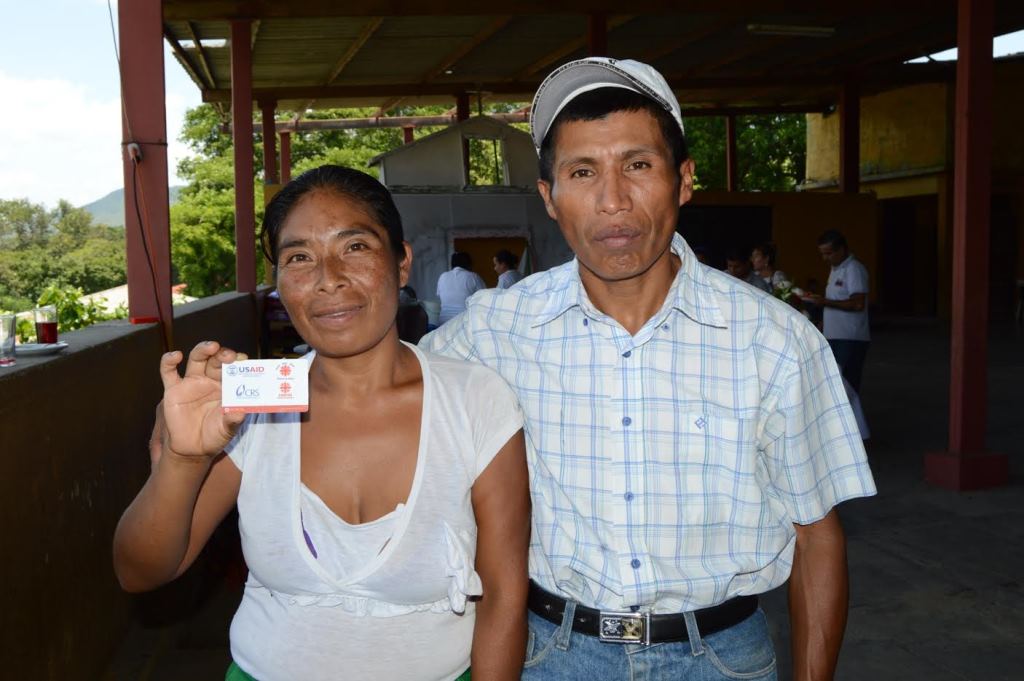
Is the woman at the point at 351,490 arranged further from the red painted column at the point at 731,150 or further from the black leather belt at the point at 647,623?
the red painted column at the point at 731,150

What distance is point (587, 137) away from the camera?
1.97 metres

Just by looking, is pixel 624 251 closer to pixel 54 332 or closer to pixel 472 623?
pixel 472 623

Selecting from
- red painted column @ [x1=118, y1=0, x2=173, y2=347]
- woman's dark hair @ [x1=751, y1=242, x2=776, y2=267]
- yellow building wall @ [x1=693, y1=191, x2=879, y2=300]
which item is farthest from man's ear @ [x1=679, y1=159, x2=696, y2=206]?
yellow building wall @ [x1=693, y1=191, x2=879, y2=300]

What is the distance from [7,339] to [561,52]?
13326 millimetres

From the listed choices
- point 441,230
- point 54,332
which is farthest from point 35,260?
point 54,332

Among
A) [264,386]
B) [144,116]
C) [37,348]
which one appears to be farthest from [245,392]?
[144,116]

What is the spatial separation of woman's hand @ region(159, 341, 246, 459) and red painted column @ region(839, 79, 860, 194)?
1897 cm

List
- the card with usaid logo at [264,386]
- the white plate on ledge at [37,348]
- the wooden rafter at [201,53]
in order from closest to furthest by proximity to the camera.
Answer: the card with usaid logo at [264,386], the white plate on ledge at [37,348], the wooden rafter at [201,53]

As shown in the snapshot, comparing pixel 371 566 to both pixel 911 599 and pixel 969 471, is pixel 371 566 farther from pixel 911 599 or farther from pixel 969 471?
pixel 969 471

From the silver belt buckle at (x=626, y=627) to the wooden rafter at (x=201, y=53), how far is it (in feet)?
39.7

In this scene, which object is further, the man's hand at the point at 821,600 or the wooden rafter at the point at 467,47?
the wooden rafter at the point at 467,47

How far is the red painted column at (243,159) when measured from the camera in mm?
11938

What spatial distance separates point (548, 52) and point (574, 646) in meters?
14.6

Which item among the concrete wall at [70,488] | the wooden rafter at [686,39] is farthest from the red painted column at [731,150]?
the concrete wall at [70,488]
